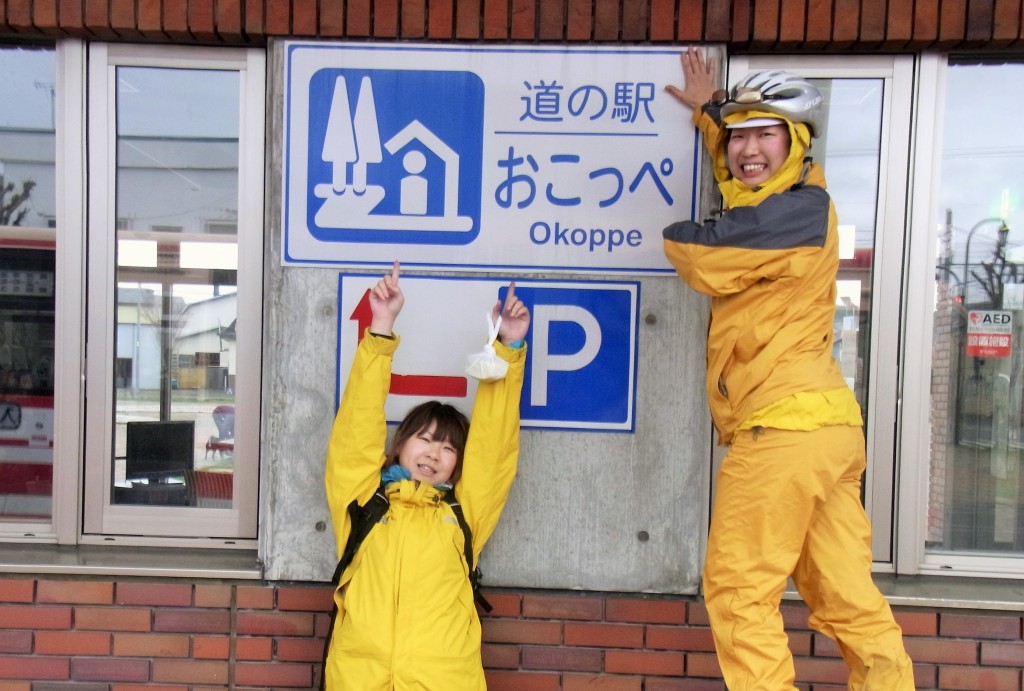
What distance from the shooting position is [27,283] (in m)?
2.99

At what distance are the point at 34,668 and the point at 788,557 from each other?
2469mm

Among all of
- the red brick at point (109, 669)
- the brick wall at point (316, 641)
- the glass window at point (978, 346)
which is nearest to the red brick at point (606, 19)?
the glass window at point (978, 346)

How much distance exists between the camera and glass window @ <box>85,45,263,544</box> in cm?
292

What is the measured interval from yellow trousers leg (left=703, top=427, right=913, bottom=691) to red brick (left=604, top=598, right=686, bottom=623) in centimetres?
48

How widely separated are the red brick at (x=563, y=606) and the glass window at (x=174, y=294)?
1030 mm

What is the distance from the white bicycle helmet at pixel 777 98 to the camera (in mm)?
2258

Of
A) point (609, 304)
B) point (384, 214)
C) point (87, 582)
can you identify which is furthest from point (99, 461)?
point (609, 304)

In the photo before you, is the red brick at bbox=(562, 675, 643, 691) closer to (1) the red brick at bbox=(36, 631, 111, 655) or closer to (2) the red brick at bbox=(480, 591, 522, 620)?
(2) the red brick at bbox=(480, 591, 522, 620)

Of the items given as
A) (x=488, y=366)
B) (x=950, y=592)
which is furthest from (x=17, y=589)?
(x=950, y=592)

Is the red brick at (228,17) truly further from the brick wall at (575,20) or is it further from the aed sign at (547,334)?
the aed sign at (547,334)

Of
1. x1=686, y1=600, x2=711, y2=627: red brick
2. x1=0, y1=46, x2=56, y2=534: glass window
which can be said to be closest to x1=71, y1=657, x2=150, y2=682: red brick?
x1=0, y1=46, x2=56, y2=534: glass window

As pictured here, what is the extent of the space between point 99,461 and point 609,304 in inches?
73.4

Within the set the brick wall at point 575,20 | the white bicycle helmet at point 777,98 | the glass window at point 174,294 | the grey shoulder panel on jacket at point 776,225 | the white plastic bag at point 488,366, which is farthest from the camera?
the glass window at point 174,294

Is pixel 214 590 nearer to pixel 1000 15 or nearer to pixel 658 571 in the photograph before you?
pixel 658 571
